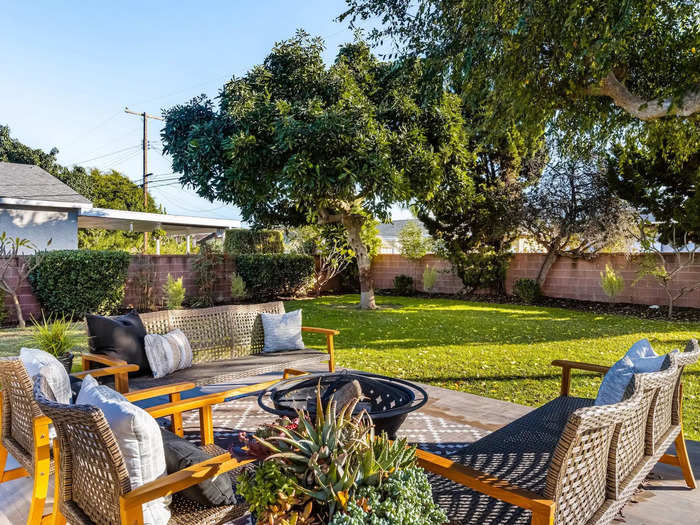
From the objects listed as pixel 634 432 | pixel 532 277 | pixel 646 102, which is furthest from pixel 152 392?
pixel 532 277

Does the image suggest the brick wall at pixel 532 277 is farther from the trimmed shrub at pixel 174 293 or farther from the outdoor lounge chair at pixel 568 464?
the outdoor lounge chair at pixel 568 464

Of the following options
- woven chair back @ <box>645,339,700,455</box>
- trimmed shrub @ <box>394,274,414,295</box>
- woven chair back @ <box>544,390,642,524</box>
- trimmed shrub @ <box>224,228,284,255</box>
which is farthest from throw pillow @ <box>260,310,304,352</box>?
trimmed shrub @ <box>394,274,414,295</box>

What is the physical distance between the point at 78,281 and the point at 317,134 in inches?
223

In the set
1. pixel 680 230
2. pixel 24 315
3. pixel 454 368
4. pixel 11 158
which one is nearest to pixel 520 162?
pixel 680 230

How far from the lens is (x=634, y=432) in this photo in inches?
74.7

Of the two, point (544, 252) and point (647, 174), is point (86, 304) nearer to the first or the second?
point (544, 252)

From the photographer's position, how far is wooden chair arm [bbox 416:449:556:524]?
142cm

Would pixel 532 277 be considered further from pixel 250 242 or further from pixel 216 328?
pixel 216 328

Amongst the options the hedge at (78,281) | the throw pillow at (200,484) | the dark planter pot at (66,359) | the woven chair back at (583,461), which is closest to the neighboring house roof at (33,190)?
the hedge at (78,281)

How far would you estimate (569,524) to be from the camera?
1506mm

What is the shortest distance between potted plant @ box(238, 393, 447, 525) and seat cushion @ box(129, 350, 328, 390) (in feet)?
6.74

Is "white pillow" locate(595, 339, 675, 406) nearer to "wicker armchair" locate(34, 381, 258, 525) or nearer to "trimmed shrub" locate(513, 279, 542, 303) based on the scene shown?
"wicker armchair" locate(34, 381, 258, 525)

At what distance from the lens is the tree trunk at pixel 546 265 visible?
11.8m

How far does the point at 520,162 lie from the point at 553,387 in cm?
981
